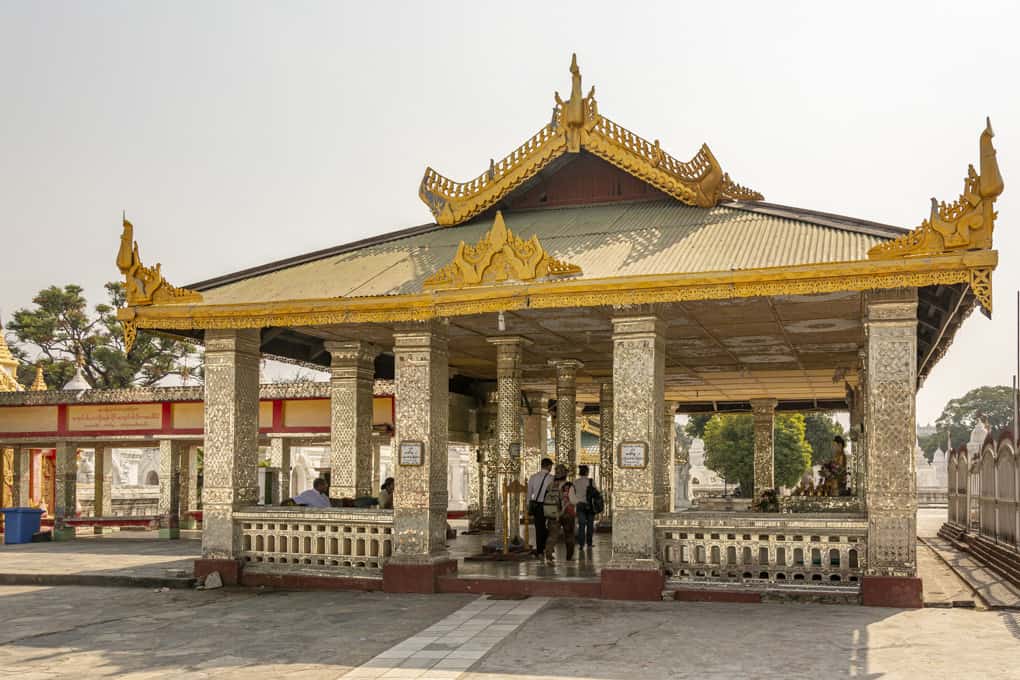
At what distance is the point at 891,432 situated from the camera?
37.6ft

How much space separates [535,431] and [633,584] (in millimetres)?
11156

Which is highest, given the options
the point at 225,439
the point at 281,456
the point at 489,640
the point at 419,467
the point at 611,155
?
the point at 611,155

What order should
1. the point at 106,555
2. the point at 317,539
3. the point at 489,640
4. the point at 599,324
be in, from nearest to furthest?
the point at 489,640 < the point at 317,539 < the point at 599,324 < the point at 106,555

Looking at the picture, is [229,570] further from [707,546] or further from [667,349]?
[667,349]

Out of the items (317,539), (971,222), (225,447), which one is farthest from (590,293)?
(225,447)

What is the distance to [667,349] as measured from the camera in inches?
674

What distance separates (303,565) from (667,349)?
266 inches

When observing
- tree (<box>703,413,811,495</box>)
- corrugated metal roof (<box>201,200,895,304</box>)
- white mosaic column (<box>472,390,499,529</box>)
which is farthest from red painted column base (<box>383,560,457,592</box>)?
tree (<box>703,413,811,495</box>)

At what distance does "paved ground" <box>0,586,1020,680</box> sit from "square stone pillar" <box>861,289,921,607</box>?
42 cm

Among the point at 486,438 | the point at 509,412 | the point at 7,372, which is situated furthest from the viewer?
the point at 7,372

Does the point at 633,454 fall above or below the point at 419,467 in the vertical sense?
above

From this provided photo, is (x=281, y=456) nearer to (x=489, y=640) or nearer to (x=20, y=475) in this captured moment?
(x=20, y=475)

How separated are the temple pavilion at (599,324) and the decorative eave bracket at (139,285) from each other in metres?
0.03

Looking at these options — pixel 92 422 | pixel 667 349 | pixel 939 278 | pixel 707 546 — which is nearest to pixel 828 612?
pixel 707 546
